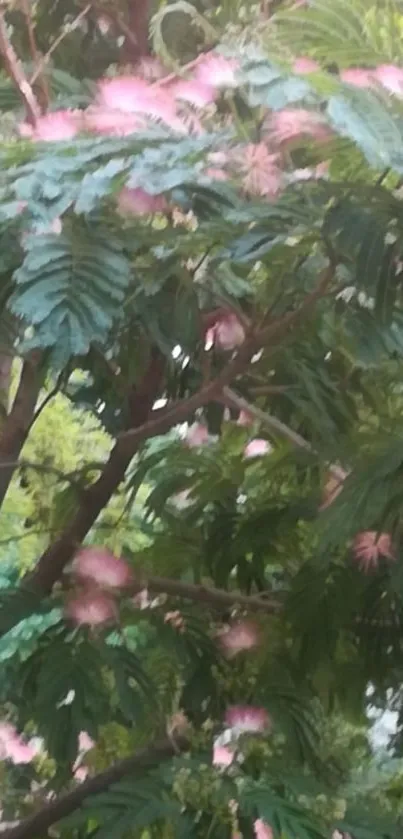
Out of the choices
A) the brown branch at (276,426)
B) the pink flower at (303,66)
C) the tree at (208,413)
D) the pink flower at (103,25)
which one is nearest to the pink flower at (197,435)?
the tree at (208,413)

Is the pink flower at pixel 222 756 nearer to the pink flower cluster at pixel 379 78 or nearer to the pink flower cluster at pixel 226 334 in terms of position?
the pink flower cluster at pixel 226 334

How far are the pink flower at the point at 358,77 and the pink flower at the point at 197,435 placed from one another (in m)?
0.43

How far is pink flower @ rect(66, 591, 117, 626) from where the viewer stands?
68 cm

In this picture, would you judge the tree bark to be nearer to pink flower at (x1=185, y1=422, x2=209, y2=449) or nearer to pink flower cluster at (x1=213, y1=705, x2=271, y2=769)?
pink flower at (x1=185, y1=422, x2=209, y2=449)

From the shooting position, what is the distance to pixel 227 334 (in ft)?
2.13

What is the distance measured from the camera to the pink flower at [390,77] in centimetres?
41

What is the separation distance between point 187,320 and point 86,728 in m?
0.29

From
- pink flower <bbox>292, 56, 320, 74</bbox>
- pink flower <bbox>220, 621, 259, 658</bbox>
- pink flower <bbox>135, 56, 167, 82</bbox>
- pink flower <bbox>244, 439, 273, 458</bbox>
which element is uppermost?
pink flower <bbox>135, 56, 167, 82</bbox>

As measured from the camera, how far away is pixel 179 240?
1.53 ft

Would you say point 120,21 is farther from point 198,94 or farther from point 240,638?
point 240,638

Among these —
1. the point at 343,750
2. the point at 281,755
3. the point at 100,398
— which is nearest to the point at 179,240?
the point at 100,398

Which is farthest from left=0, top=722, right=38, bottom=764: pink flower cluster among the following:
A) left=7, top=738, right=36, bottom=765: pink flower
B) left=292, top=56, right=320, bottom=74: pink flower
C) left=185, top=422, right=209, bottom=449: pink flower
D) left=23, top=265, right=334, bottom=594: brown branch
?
left=292, top=56, right=320, bottom=74: pink flower

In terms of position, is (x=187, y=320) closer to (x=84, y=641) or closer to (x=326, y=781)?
(x=84, y=641)

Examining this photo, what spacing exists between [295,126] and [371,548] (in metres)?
0.32
